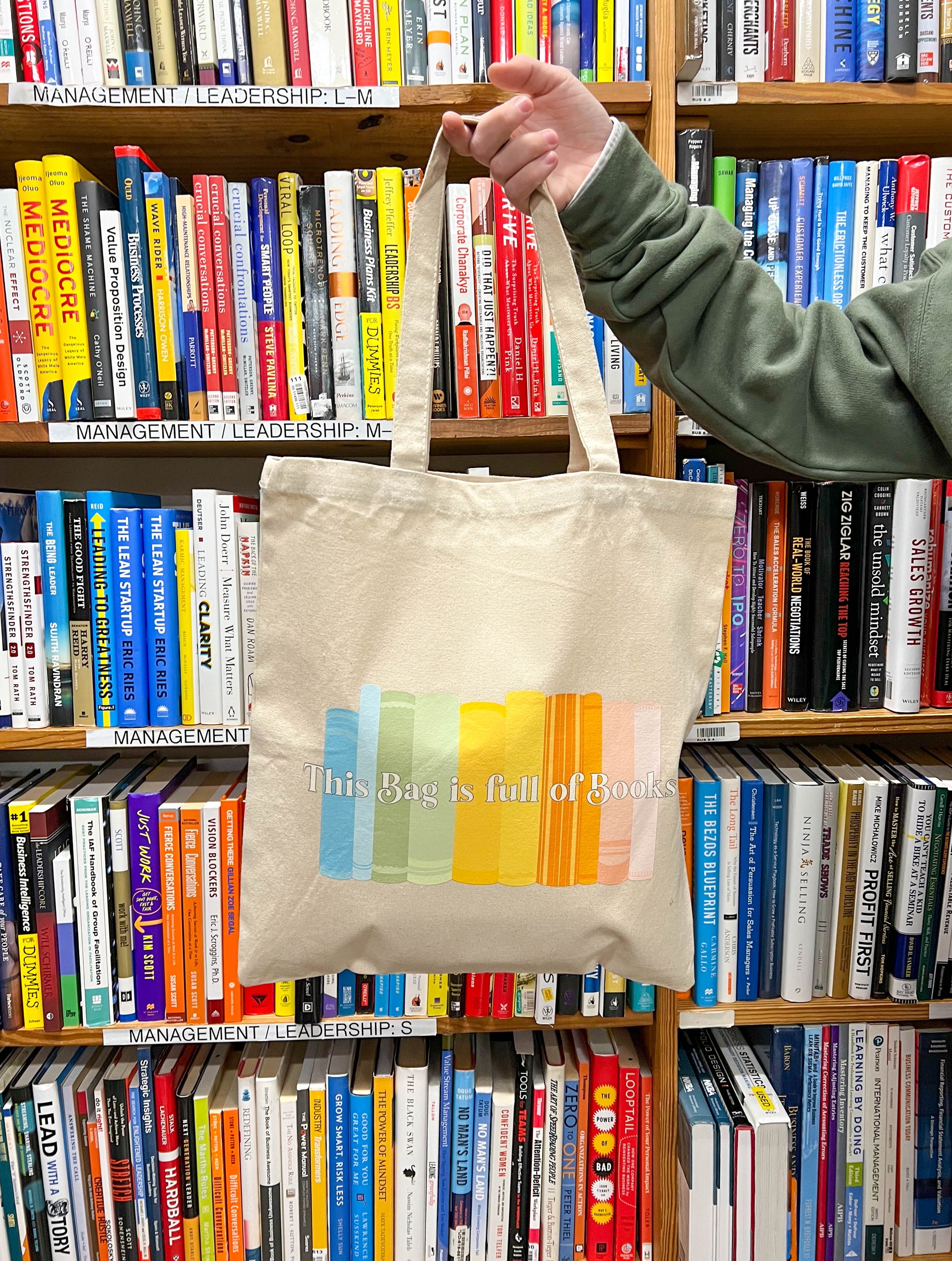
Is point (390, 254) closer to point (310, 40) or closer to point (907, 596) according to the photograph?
point (310, 40)

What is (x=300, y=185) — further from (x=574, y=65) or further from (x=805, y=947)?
(x=805, y=947)

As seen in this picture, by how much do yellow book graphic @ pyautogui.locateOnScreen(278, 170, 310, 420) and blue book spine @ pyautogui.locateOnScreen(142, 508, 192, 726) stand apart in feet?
0.73

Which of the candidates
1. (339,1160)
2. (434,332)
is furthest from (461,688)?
(339,1160)

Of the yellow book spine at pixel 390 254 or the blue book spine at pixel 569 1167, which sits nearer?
the yellow book spine at pixel 390 254

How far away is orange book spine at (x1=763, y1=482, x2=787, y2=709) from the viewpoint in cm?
107

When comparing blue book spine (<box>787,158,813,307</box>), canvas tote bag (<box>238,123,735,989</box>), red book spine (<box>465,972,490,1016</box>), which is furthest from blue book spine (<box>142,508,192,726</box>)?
blue book spine (<box>787,158,813,307</box>)

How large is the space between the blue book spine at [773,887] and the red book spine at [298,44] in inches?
43.9

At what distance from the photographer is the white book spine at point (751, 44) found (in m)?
1.01

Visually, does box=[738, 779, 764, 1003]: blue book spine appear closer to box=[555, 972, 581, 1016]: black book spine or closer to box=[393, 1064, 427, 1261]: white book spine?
box=[555, 972, 581, 1016]: black book spine

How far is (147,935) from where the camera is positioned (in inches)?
42.8

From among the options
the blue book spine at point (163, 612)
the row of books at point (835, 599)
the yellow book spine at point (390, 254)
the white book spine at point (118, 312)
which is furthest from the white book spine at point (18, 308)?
the row of books at point (835, 599)

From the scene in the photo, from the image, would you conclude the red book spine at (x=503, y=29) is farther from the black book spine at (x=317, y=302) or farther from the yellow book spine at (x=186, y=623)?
the yellow book spine at (x=186, y=623)

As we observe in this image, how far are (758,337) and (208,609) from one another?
73 cm

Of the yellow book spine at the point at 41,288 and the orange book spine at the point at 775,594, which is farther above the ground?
the yellow book spine at the point at 41,288
